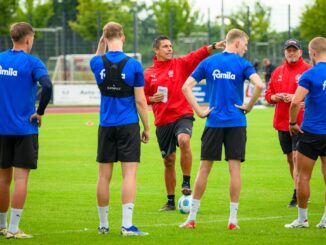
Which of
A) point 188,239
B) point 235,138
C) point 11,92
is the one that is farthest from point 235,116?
point 11,92

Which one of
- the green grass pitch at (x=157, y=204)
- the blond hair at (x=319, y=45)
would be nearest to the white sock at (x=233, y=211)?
the green grass pitch at (x=157, y=204)

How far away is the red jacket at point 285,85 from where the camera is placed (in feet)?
42.5

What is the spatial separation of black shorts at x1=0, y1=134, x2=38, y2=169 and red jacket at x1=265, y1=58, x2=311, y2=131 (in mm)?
4215

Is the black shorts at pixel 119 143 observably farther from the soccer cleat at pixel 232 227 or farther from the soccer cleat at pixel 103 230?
the soccer cleat at pixel 232 227

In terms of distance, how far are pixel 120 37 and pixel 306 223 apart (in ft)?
10.4

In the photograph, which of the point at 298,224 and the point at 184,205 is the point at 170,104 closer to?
the point at 184,205

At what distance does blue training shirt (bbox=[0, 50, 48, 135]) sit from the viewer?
9.94 m

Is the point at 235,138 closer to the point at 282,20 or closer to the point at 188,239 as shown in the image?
the point at 188,239

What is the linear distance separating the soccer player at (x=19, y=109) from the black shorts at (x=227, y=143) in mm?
2003

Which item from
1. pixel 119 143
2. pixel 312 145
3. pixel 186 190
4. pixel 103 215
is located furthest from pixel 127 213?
pixel 186 190

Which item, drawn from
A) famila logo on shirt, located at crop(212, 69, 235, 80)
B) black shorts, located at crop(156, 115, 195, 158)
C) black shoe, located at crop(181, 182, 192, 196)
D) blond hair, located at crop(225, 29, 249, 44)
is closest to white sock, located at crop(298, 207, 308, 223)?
famila logo on shirt, located at crop(212, 69, 235, 80)

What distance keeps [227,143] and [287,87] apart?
2723 mm

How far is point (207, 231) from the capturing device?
34.1ft

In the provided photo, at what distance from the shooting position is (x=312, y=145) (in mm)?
10438
